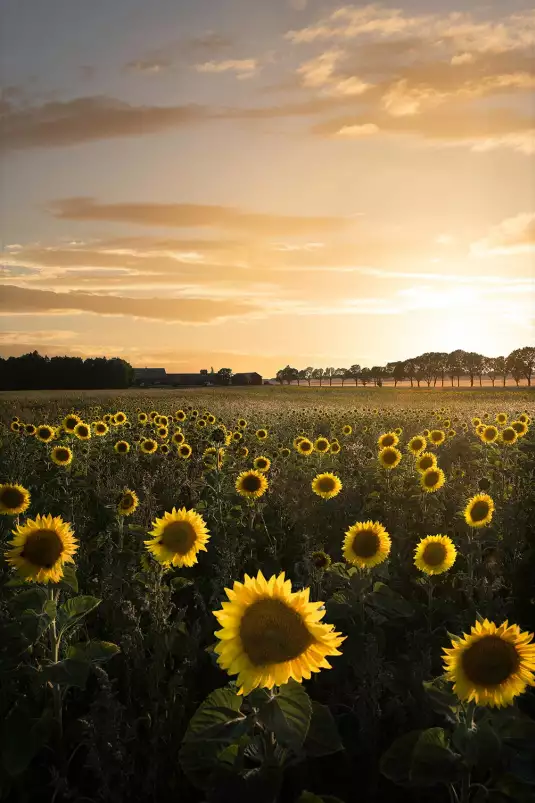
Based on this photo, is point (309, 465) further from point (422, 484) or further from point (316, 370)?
point (316, 370)

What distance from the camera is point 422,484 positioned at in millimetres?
8094

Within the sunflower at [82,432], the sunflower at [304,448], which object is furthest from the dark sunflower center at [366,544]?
the sunflower at [82,432]

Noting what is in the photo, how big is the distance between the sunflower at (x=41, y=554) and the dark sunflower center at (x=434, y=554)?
2.70 metres

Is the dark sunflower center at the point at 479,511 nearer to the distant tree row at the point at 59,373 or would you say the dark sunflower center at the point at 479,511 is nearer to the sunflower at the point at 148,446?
the sunflower at the point at 148,446

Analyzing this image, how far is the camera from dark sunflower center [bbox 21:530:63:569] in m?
4.12

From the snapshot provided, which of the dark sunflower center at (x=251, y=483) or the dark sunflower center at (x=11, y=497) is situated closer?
the dark sunflower center at (x=11, y=497)

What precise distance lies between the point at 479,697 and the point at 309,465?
7330 millimetres

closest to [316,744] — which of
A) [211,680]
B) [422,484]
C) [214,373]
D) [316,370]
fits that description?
[211,680]

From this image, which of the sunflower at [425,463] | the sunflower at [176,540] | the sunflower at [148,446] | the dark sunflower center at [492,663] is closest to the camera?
the dark sunflower center at [492,663]

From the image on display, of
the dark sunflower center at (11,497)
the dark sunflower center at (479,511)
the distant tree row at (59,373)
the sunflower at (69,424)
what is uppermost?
the distant tree row at (59,373)

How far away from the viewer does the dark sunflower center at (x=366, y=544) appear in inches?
197

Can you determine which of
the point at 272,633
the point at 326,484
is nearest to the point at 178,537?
the point at 272,633

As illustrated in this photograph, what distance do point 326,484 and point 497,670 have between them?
16.7 feet

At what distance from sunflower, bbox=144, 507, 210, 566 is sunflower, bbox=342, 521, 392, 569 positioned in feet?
3.60
